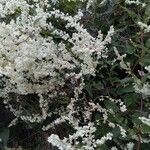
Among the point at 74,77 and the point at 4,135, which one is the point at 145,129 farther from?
the point at 4,135

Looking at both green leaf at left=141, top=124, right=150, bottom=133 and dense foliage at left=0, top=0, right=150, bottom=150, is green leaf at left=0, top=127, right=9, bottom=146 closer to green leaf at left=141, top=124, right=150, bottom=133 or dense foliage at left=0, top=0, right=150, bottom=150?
dense foliage at left=0, top=0, right=150, bottom=150

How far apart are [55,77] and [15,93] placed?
0.90 ft

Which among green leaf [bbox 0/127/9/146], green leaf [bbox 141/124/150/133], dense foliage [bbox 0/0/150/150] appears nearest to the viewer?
green leaf [bbox 141/124/150/133]

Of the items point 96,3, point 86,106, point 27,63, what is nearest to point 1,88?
point 27,63

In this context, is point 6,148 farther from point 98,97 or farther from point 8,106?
point 98,97

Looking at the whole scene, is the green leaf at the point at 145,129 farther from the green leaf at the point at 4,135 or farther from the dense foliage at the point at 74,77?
the green leaf at the point at 4,135

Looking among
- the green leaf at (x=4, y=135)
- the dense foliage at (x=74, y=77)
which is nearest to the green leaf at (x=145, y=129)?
the dense foliage at (x=74, y=77)

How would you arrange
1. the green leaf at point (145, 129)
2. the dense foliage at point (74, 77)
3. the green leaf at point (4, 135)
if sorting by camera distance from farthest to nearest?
1. the green leaf at point (4, 135)
2. the dense foliage at point (74, 77)
3. the green leaf at point (145, 129)

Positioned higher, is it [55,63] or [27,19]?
[27,19]

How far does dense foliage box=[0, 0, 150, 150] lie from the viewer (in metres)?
2.11

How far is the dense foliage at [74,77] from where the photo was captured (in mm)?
2113

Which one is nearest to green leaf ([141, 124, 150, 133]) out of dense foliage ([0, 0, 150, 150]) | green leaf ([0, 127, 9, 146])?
dense foliage ([0, 0, 150, 150])

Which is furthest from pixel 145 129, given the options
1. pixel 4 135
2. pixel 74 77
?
pixel 4 135

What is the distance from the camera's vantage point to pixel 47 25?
228 cm
